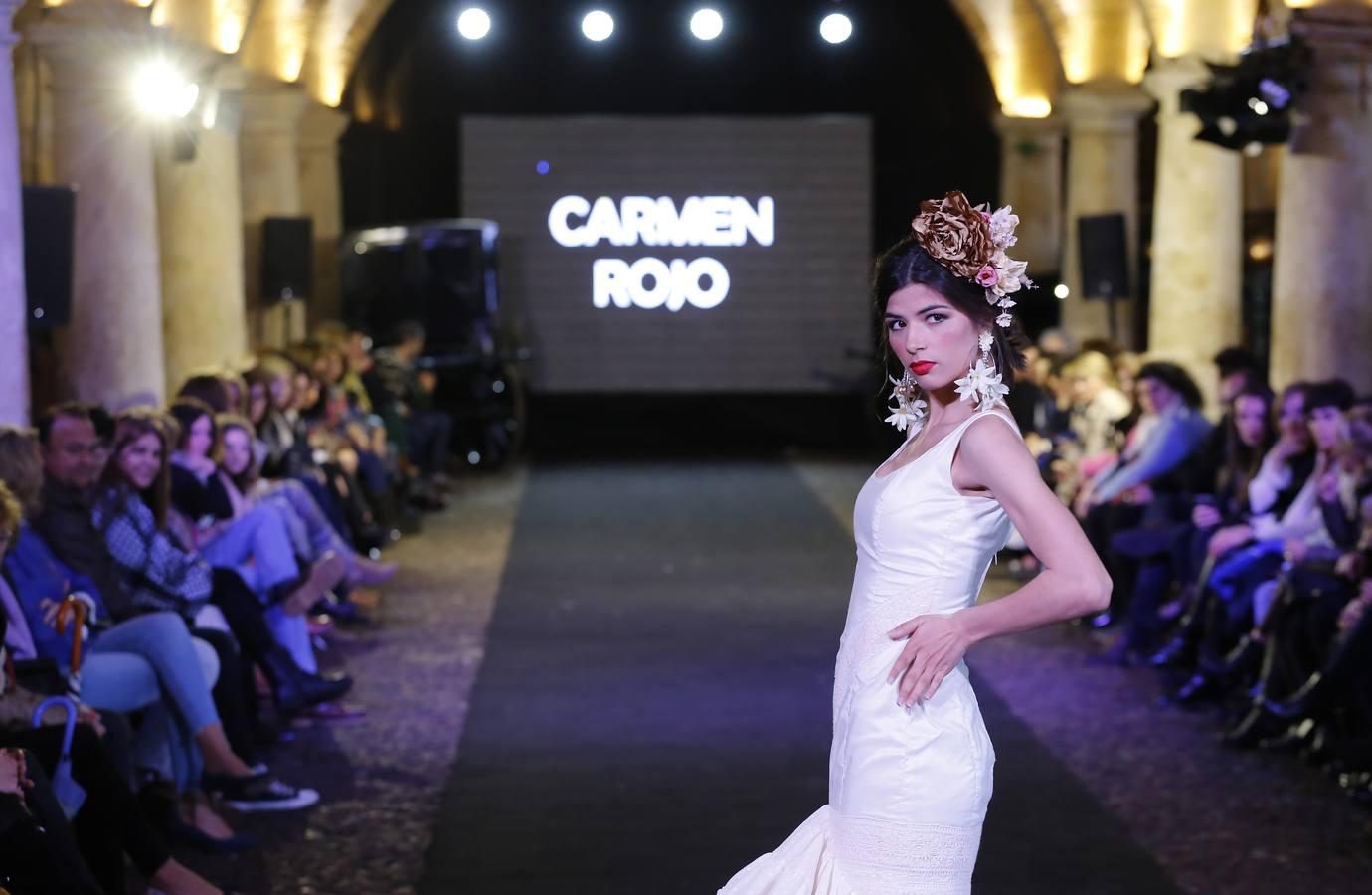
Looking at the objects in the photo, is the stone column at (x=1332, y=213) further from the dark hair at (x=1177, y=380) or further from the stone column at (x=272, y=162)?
the stone column at (x=272, y=162)

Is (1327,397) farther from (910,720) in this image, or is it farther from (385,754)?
(910,720)

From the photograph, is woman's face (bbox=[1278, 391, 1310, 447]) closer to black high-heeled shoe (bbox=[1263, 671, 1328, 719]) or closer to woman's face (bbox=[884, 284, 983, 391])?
black high-heeled shoe (bbox=[1263, 671, 1328, 719])

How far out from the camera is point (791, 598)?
801 centimetres

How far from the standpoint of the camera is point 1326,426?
585 cm

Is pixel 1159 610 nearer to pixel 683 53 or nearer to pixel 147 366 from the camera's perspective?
pixel 147 366

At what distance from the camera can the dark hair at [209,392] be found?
672 cm

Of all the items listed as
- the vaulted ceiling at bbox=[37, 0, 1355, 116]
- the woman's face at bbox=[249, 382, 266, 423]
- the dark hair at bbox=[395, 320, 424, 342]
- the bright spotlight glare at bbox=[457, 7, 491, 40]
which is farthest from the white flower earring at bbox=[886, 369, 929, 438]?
the bright spotlight glare at bbox=[457, 7, 491, 40]

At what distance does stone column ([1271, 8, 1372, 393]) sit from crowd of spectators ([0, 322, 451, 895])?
13.6ft

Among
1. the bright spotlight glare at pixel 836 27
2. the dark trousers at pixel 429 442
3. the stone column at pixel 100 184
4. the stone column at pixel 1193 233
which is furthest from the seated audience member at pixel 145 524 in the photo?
the bright spotlight glare at pixel 836 27

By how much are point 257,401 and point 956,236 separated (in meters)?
5.80

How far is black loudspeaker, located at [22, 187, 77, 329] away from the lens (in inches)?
264

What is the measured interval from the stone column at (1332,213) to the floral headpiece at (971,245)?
617cm

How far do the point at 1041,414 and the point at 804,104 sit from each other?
9020mm

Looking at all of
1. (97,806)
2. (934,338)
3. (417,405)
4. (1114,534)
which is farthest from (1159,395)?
(417,405)
